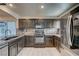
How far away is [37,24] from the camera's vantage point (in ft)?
9.55

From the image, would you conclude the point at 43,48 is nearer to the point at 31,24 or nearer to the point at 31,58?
the point at 31,24

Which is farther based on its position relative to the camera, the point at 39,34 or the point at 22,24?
the point at 39,34

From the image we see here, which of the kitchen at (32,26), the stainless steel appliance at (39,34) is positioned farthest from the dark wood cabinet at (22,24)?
the stainless steel appliance at (39,34)

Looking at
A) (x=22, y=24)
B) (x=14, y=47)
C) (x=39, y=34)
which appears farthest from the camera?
(x=14, y=47)

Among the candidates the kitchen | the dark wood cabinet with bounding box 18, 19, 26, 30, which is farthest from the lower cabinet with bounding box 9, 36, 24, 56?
the dark wood cabinet with bounding box 18, 19, 26, 30

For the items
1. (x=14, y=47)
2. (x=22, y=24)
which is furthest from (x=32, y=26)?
(x=14, y=47)

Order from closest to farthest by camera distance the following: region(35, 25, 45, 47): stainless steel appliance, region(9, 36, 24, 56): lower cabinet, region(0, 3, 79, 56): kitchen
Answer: region(0, 3, 79, 56): kitchen
region(9, 36, 24, 56): lower cabinet
region(35, 25, 45, 47): stainless steel appliance

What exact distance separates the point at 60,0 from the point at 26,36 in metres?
1.99

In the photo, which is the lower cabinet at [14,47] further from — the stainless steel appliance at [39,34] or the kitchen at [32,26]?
the stainless steel appliance at [39,34]

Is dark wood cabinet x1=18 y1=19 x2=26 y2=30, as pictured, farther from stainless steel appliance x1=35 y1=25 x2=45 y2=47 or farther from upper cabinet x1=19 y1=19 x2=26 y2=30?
stainless steel appliance x1=35 y1=25 x2=45 y2=47

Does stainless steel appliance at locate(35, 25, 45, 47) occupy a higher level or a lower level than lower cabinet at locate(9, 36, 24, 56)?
higher

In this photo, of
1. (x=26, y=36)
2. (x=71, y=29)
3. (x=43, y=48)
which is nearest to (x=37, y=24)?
(x=26, y=36)

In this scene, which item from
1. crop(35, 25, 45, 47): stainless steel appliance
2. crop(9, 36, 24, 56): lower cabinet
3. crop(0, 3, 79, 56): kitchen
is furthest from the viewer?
crop(35, 25, 45, 47): stainless steel appliance

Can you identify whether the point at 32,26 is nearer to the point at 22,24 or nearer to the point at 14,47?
the point at 22,24
